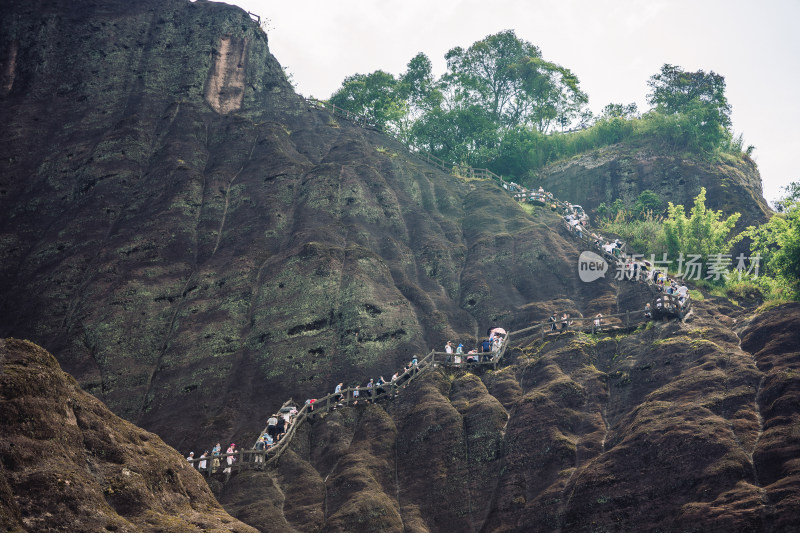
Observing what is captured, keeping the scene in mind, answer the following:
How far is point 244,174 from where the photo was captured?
5994 cm

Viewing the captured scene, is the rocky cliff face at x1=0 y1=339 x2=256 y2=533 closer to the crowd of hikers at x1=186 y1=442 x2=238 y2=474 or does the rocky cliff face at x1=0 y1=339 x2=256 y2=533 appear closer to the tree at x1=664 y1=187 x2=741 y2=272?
the crowd of hikers at x1=186 y1=442 x2=238 y2=474

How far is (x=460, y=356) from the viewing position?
1676 inches

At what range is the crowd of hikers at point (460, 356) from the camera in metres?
35.5

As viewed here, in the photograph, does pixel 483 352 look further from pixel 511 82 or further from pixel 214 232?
pixel 511 82

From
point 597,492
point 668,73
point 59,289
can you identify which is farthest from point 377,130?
point 597,492

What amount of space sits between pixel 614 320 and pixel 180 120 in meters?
44.2

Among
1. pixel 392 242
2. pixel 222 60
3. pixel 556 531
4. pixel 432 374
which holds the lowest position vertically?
pixel 556 531

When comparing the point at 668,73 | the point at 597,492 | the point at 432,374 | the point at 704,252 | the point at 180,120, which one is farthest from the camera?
the point at 668,73

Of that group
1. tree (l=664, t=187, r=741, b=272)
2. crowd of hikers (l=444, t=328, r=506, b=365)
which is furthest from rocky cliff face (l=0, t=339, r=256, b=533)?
tree (l=664, t=187, r=741, b=272)

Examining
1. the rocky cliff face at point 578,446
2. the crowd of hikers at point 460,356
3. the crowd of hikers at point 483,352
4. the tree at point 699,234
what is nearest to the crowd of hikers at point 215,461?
the crowd of hikers at point 460,356

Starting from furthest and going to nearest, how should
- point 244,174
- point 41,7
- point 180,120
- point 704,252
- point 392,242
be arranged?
point 41,7
point 180,120
point 244,174
point 392,242
point 704,252

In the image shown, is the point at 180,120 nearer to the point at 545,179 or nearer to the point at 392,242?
the point at 392,242

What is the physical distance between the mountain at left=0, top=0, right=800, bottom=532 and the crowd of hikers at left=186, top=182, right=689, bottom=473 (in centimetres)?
101

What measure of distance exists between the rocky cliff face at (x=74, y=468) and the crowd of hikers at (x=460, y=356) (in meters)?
10.8
